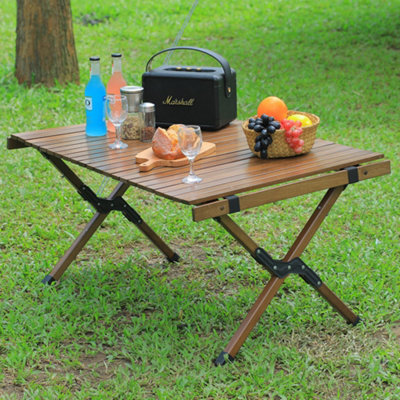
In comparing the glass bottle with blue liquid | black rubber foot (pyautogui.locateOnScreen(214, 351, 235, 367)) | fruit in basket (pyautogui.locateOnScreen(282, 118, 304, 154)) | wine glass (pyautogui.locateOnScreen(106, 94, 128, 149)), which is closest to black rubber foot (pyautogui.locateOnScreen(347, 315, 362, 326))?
black rubber foot (pyautogui.locateOnScreen(214, 351, 235, 367))

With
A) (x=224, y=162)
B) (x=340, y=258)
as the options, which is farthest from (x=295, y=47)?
(x=224, y=162)

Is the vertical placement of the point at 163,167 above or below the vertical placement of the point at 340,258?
above

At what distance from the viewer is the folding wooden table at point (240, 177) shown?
8.88ft

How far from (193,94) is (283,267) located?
97 centimetres

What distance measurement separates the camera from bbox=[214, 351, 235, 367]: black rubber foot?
9.73 feet

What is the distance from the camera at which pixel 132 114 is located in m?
3.36

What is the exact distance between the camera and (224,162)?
304cm

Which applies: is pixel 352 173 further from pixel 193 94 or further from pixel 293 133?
pixel 193 94

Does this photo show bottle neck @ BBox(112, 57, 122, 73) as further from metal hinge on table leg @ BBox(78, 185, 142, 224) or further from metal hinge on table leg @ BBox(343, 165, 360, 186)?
metal hinge on table leg @ BBox(343, 165, 360, 186)

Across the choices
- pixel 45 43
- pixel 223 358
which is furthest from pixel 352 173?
pixel 45 43

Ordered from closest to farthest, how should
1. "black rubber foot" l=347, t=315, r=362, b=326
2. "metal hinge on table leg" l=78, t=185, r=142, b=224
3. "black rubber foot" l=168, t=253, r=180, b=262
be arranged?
"black rubber foot" l=347, t=315, r=362, b=326 < "metal hinge on table leg" l=78, t=185, r=142, b=224 < "black rubber foot" l=168, t=253, r=180, b=262

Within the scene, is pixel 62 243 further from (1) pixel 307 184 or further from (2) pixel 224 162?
(1) pixel 307 184

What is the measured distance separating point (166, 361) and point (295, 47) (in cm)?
622

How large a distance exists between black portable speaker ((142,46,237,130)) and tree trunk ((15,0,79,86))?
3523 mm
